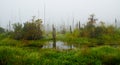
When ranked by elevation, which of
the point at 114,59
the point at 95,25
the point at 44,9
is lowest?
the point at 114,59

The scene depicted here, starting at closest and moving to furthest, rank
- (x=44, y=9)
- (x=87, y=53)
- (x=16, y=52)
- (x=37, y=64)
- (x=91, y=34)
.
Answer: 1. (x=37, y=64)
2. (x=16, y=52)
3. (x=87, y=53)
4. (x=91, y=34)
5. (x=44, y=9)

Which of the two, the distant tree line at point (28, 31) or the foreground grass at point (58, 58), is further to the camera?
the distant tree line at point (28, 31)

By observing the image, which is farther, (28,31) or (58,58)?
(28,31)

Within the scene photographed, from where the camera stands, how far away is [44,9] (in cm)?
6781

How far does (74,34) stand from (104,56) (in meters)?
42.0

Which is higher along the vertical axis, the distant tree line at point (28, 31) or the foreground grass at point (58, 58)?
the distant tree line at point (28, 31)

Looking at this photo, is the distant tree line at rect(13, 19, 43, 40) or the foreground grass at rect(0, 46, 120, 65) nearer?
the foreground grass at rect(0, 46, 120, 65)

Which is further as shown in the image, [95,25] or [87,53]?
[95,25]

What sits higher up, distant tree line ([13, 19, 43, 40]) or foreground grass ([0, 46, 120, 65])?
distant tree line ([13, 19, 43, 40])

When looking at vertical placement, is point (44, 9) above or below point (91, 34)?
above

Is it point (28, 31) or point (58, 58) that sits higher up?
point (28, 31)

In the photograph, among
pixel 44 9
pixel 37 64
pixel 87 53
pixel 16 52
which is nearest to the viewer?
pixel 37 64

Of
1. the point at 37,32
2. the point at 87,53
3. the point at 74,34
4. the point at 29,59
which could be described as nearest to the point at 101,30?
the point at 74,34

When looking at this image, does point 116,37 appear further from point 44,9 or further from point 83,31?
point 44,9
